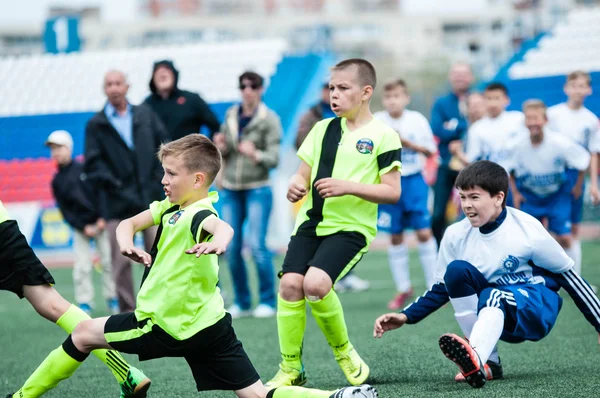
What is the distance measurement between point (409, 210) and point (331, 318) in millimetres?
3798

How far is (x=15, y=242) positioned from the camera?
14.8 ft

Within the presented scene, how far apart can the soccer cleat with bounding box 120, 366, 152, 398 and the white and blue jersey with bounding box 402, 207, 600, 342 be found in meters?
1.37

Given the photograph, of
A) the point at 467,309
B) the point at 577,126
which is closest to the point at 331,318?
the point at 467,309

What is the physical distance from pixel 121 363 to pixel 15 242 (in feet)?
2.57

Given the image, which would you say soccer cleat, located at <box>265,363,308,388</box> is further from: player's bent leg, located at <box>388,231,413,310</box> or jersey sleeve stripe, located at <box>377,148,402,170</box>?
player's bent leg, located at <box>388,231,413,310</box>

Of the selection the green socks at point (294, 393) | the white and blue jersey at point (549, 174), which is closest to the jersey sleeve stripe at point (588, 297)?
the green socks at point (294, 393)

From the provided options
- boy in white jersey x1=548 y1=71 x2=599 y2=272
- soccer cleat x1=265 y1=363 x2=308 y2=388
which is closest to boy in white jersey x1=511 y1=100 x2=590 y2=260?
boy in white jersey x1=548 y1=71 x2=599 y2=272

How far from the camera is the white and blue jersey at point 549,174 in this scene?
7.84 meters

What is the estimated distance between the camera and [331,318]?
4.96 m

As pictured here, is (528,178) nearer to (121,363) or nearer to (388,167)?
(388,167)

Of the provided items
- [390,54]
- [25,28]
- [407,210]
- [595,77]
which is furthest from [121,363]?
[25,28]

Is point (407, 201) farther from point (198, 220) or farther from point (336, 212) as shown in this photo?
point (198, 220)

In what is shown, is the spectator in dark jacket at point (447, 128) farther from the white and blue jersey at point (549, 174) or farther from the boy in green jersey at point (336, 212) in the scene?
the boy in green jersey at point (336, 212)

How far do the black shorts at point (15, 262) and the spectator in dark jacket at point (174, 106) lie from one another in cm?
389
